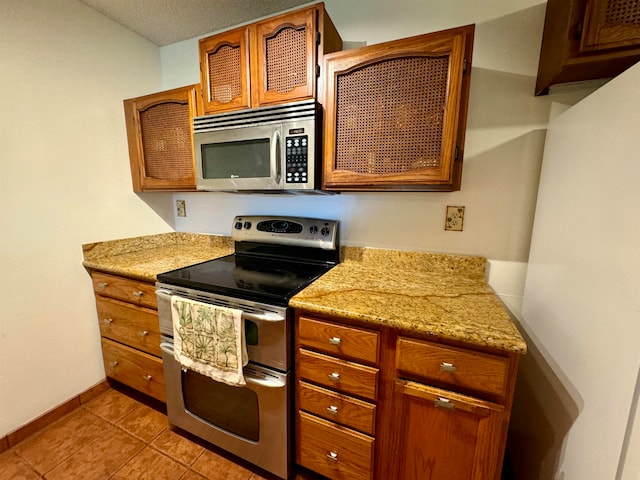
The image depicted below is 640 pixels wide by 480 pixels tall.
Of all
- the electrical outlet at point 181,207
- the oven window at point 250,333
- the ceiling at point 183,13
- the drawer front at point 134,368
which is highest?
the ceiling at point 183,13

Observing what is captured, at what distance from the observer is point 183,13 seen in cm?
157

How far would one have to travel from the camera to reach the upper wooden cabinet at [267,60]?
1.16m

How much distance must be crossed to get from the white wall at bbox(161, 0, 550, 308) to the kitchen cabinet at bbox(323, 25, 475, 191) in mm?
295

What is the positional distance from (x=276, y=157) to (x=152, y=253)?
1266 mm

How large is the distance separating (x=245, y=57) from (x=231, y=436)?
6.05ft

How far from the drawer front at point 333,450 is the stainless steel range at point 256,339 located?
0.25 ft

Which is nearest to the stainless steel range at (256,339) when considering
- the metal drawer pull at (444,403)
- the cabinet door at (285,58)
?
the metal drawer pull at (444,403)

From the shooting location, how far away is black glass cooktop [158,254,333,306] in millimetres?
1102

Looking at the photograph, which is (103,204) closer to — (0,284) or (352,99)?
(0,284)

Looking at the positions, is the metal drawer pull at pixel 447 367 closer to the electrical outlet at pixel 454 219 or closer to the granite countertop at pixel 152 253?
the electrical outlet at pixel 454 219

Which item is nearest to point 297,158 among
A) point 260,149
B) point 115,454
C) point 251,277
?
point 260,149

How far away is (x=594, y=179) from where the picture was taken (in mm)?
797

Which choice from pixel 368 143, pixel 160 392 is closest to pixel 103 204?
pixel 160 392

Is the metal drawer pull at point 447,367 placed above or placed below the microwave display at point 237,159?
below
